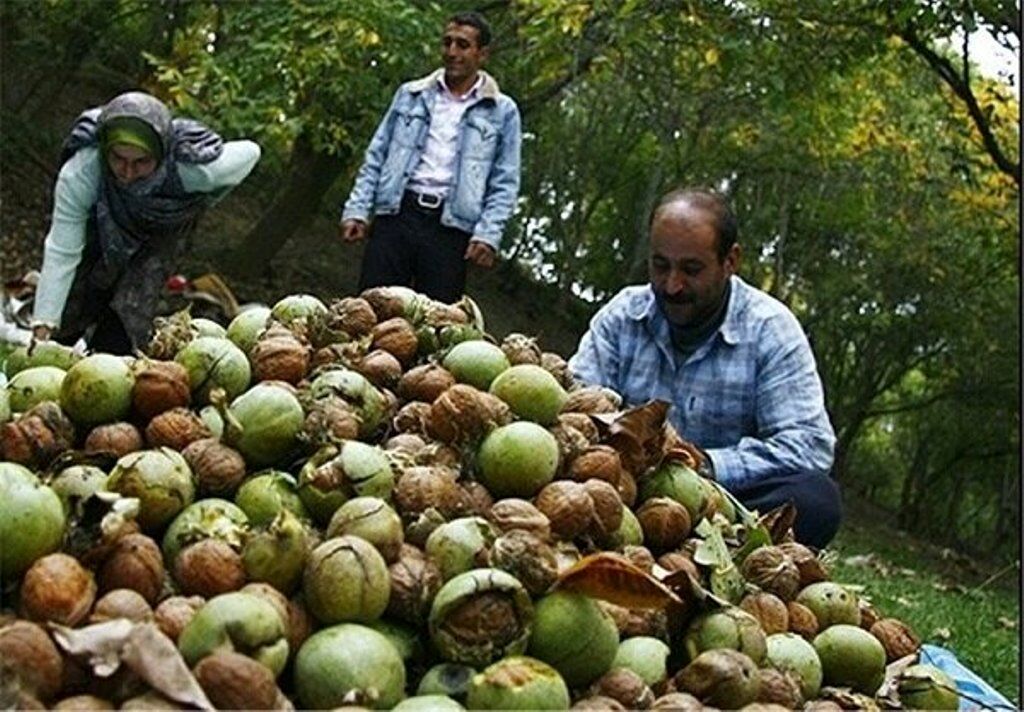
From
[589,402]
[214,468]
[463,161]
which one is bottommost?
[214,468]

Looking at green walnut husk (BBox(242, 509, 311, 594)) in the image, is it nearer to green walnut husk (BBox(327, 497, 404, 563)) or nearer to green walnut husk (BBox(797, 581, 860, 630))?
green walnut husk (BBox(327, 497, 404, 563))

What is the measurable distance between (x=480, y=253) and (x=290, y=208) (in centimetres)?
646

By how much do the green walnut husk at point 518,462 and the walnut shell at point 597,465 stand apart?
0.06m

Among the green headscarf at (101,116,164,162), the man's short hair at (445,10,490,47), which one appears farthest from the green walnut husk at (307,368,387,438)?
the man's short hair at (445,10,490,47)

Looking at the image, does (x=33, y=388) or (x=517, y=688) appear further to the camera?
(x=33, y=388)

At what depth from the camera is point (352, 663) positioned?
1628 mm

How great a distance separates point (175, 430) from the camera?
2113mm

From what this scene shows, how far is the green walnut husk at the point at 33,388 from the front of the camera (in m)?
2.25

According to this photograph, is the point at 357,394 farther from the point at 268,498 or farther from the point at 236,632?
the point at 236,632

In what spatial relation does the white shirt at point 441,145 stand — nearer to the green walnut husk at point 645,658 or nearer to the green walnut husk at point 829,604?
the green walnut husk at point 829,604

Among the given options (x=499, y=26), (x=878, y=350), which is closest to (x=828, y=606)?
(x=499, y=26)

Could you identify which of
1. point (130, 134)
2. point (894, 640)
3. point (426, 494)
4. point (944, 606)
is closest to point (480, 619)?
point (426, 494)

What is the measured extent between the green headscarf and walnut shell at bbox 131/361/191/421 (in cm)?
331

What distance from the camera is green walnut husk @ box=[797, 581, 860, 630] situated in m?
2.30
